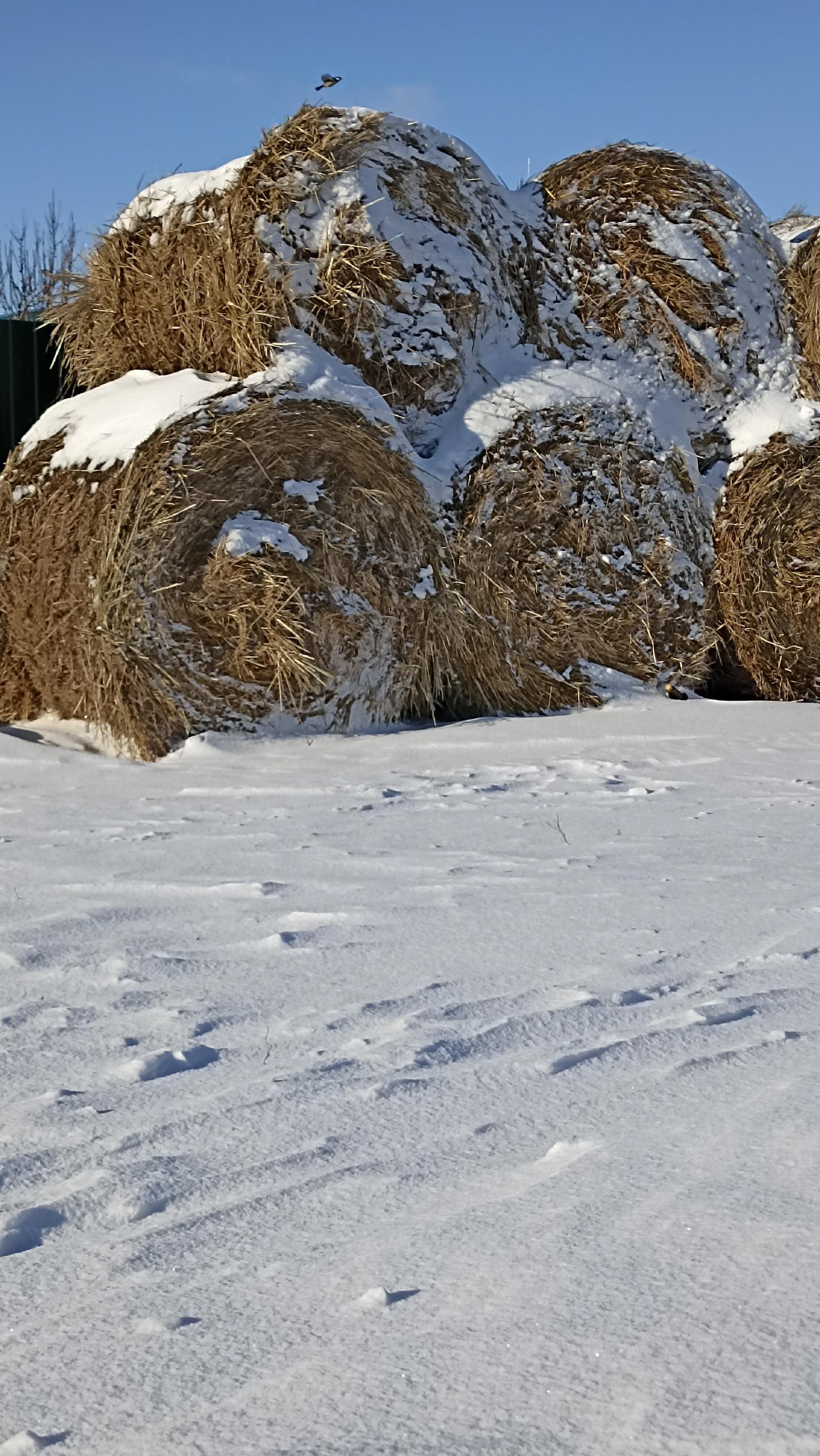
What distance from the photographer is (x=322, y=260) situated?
518cm

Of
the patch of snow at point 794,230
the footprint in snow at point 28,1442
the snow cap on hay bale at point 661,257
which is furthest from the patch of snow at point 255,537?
the footprint in snow at point 28,1442

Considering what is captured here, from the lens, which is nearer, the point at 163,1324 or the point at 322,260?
the point at 163,1324

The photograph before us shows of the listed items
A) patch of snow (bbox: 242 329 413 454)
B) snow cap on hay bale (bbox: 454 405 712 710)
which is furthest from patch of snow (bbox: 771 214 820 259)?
patch of snow (bbox: 242 329 413 454)

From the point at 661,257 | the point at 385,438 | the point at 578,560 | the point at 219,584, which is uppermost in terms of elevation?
the point at 661,257

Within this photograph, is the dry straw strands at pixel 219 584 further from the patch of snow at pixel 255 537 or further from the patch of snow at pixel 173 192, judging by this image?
the patch of snow at pixel 173 192

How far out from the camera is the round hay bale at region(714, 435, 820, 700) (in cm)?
572

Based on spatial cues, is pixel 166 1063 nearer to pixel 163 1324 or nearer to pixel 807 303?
pixel 163 1324

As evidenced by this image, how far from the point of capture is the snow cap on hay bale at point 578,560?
17.7 feet

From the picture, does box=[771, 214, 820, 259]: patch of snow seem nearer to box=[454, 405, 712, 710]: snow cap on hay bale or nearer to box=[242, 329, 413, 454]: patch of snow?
box=[454, 405, 712, 710]: snow cap on hay bale

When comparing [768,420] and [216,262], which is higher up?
[216,262]

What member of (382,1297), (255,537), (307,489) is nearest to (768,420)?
(307,489)

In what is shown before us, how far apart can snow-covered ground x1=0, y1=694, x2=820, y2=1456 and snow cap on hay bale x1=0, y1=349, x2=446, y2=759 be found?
1429 millimetres

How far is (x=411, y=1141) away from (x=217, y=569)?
338 centimetres

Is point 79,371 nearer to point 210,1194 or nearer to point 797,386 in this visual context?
point 797,386
